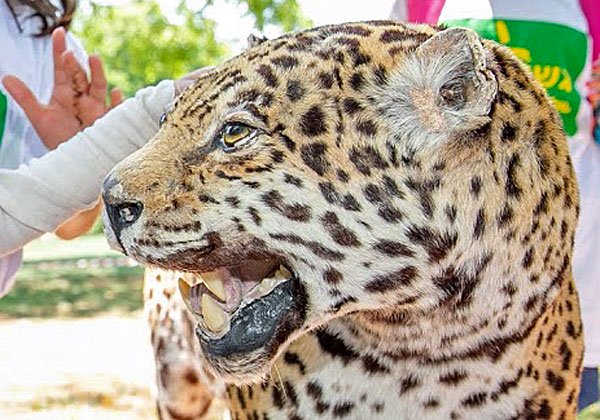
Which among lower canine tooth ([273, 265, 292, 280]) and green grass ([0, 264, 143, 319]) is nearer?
lower canine tooth ([273, 265, 292, 280])

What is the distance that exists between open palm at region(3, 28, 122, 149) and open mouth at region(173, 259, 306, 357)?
1.09 metres

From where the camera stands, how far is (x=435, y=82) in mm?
2238

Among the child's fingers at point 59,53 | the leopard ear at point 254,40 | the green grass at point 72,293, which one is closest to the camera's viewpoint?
the leopard ear at point 254,40

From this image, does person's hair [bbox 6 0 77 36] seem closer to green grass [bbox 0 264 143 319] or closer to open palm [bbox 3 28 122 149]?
open palm [bbox 3 28 122 149]

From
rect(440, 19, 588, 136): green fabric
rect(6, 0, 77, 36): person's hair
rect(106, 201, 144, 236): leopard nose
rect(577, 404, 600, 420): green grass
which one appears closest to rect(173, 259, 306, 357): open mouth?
rect(106, 201, 144, 236): leopard nose

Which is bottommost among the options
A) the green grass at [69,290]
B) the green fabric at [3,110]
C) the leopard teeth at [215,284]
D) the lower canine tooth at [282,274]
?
the green grass at [69,290]

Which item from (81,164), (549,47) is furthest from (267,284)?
(549,47)

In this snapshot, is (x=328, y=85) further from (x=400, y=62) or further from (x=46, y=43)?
(x=46, y=43)

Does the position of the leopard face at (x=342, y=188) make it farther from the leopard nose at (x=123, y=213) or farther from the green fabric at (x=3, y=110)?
the green fabric at (x=3, y=110)

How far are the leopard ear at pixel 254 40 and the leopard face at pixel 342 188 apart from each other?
8.2 inches

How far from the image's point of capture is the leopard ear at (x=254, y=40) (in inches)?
102

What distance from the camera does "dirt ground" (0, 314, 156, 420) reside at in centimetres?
737

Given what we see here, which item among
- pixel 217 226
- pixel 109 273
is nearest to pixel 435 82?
pixel 217 226

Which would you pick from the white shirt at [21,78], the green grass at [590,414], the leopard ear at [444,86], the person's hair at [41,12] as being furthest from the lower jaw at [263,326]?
the green grass at [590,414]
